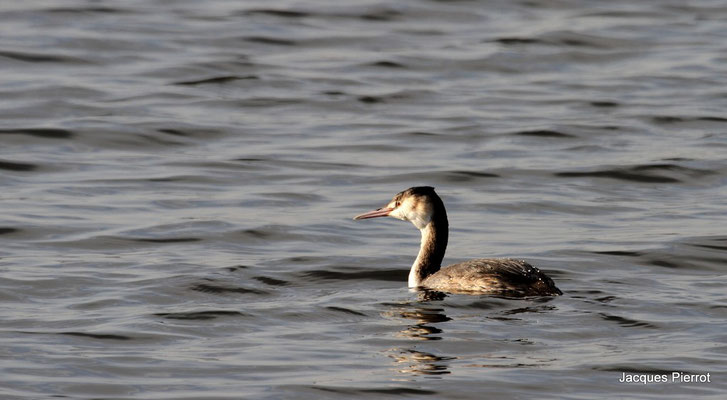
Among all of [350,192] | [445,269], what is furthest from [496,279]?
[350,192]

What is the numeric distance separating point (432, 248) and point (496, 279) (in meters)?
1.21

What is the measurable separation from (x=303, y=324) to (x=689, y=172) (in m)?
7.62

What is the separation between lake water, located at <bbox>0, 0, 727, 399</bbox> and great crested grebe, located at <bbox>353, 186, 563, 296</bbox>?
0.16 m

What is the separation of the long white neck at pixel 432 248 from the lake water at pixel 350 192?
362mm

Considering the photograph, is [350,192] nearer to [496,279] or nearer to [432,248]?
[432,248]

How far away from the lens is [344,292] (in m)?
12.3

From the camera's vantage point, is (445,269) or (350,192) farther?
(350,192)

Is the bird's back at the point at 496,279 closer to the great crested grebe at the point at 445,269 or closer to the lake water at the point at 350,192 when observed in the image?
the great crested grebe at the point at 445,269

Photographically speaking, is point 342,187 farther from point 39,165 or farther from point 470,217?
point 39,165

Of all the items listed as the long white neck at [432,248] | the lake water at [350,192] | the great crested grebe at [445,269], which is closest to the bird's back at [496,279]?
the great crested grebe at [445,269]

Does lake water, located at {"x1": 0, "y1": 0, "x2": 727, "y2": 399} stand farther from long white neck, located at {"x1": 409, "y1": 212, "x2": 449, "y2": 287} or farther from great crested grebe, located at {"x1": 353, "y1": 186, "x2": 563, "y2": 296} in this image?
long white neck, located at {"x1": 409, "y1": 212, "x2": 449, "y2": 287}

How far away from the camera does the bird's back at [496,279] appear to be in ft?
38.5

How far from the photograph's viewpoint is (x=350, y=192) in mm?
16484

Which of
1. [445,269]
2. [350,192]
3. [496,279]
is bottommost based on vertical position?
[350,192]
